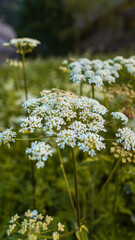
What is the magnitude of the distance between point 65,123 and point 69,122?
0.11 m

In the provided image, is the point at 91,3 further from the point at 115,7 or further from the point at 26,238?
the point at 26,238

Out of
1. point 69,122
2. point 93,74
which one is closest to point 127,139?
point 69,122

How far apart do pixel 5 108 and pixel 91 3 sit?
20.4 metres

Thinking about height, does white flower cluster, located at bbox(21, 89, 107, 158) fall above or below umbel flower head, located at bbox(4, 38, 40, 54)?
below

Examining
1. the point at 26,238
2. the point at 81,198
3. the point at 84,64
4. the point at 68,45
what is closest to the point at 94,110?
the point at 84,64

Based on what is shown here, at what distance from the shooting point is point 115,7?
755 inches

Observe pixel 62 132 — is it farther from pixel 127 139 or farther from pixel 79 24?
pixel 79 24

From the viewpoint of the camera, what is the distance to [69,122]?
1401mm

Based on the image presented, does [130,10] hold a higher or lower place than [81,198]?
higher

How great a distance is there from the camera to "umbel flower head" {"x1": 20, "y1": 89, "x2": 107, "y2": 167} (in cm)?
120

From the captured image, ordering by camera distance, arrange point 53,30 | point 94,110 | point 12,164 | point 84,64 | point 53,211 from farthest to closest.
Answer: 1. point 53,30
2. point 12,164
3. point 53,211
4. point 84,64
5. point 94,110

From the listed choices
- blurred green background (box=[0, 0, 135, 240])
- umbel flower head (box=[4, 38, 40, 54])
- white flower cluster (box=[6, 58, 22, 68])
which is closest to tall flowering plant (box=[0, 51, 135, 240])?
blurred green background (box=[0, 0, 135, 240])

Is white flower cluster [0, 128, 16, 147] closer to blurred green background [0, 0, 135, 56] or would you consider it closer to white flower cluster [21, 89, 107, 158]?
white flower cluster [21, 89, 107, 158]

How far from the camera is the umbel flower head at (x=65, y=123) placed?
1.20 m
